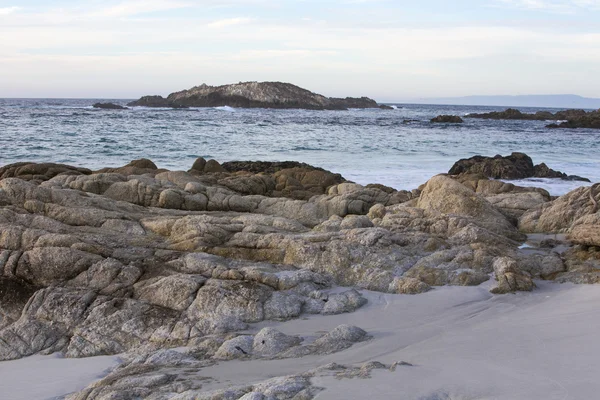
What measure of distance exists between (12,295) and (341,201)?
638 centimetres

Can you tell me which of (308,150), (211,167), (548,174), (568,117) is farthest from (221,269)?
(568,117)

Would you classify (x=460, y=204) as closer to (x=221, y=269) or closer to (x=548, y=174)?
(x=221, y=269)

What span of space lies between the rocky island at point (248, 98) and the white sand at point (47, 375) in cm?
10276

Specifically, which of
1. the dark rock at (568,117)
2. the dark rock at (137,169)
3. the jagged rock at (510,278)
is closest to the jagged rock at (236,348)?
the jagged rock at (510,278)

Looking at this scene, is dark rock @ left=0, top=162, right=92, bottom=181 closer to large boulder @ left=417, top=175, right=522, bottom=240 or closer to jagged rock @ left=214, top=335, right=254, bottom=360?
large boulder @ left=417, top=175, right=522, bottom=240

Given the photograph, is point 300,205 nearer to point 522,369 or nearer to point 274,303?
point 274,303

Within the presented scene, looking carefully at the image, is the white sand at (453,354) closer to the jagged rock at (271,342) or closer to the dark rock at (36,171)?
the jagged rock at (271,342)

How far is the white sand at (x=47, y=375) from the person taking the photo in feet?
17.3

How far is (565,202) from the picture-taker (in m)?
9.98

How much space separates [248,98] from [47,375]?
106 m

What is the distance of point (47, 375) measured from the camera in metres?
5.62

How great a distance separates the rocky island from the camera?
357ft

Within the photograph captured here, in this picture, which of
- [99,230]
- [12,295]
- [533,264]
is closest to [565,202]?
[533,264]

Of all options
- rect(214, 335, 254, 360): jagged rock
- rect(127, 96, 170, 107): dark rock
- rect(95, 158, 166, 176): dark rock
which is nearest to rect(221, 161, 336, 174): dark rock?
rect(95, 158, 166, 176): dark rock
